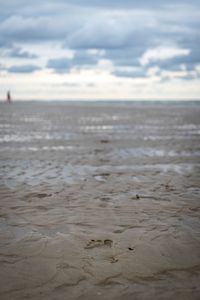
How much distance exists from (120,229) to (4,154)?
27.3 ft

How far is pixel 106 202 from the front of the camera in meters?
6.79

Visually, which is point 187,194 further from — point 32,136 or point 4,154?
point 32,136

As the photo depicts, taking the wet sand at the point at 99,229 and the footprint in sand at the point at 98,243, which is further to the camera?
the footprint in sand at the point at 98,243

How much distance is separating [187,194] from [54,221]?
3.35 meters

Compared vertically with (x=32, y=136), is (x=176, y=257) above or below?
below

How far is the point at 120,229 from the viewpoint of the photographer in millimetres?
5355

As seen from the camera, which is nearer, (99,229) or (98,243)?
(98,243)

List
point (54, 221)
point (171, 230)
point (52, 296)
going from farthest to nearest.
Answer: point (54, 221), point (171, 230), point (52, 296)

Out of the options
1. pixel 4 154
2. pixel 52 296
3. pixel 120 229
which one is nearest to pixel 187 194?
pixel 120 229

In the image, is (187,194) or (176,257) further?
(187,194)

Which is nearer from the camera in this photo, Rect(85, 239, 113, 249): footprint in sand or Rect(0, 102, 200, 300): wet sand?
Rect(0, 102, 200, 300): wet sand

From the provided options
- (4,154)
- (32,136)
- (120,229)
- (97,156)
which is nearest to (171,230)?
(120,229)

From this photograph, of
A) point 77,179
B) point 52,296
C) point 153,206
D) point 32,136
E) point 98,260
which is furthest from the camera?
point 32,136

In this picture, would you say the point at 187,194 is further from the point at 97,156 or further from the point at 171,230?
the point at 97,156
